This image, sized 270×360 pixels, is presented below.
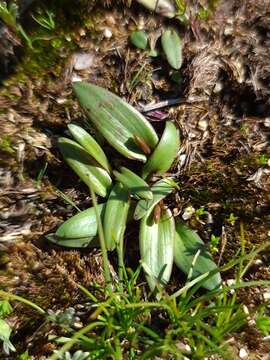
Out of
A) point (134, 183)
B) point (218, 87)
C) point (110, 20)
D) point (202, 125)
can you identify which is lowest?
point (134, 183)

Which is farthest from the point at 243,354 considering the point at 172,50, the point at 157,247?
the point at 172,50

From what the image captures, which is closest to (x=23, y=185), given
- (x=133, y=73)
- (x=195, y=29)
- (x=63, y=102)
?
(x=63, y=102)

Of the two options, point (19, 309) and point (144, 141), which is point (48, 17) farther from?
point (19, 309)

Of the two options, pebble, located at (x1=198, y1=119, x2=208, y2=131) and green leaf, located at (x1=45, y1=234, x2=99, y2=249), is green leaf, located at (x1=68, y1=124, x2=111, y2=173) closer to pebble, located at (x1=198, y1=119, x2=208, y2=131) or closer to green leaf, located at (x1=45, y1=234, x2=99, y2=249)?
green leaf, located at (x1=45, y1=234, x2=99, y2=249)

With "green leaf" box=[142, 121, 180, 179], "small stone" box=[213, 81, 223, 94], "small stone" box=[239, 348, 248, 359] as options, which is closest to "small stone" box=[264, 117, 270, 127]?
"small stone" box=[213, 81, 223, 94]

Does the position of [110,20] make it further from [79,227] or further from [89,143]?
[79,227]
